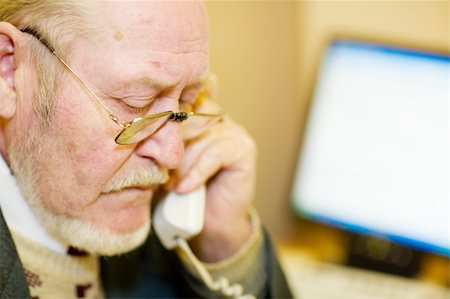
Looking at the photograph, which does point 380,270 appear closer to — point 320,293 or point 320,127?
point 320,293

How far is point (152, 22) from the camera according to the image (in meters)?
1.02

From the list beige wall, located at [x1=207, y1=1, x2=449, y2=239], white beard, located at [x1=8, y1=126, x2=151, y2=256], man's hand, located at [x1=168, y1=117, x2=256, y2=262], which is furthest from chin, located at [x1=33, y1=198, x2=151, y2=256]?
beige wall, located at [x1=207, y1=1, x2=449, y2=239]

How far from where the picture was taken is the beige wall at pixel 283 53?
1.75m

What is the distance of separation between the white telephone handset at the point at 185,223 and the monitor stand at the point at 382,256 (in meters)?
0.54

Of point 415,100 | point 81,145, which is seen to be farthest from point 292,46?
point 81,145

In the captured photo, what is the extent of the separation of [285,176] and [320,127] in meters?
0.19

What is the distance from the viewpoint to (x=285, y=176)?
6.40 feet

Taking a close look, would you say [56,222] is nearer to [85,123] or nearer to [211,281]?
[85,123]

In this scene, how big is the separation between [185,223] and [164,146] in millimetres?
256

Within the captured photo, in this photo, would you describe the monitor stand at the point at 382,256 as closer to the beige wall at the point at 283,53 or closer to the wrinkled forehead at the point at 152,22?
the beige wall at the point at 283,53

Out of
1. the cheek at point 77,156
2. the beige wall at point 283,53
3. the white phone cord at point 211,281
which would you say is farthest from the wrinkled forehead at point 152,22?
the beige wall at point 283,53

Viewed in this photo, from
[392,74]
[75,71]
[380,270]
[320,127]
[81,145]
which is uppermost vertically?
[75,71]

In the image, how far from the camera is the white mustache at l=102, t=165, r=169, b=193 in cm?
111

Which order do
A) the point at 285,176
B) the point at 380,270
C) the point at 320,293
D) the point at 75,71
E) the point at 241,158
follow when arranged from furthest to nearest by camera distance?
1. the point at 285,176
2. the point at 380,270
3. the point at 320,293
4. the point at 241,158
5. the point at 75,71
